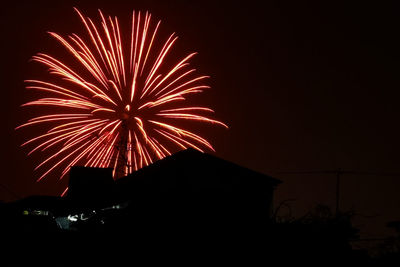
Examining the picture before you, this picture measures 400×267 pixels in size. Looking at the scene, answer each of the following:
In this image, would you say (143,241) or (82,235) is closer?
(143,241)

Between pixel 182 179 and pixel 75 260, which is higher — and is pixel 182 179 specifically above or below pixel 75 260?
above

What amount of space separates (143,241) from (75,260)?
116 cm

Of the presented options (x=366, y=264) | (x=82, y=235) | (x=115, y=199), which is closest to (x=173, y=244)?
(x=82, y=235)

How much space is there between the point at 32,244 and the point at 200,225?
106 inches

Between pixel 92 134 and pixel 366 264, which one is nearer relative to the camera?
pixel 366 264

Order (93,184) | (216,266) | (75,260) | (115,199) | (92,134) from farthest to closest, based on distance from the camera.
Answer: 1. (93,184)
2. (92,134)
3. (115,199)
4. (75,260)
5. (216,266)

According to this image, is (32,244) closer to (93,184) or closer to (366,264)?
(366,264)

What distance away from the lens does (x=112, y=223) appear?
24.0ft

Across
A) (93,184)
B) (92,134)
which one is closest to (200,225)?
(92,134)

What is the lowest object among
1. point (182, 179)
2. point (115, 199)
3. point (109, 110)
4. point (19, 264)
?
point (19, 264)

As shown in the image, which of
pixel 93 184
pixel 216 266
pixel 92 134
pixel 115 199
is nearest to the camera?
pixel 216 266

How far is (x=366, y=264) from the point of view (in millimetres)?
7406

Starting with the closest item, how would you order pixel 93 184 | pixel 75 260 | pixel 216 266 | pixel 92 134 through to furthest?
pixel 216 266
pixel 75 260
pixel 92 134
pixel 93 184

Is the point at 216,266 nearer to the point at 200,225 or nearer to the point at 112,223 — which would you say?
the point at 200,225
